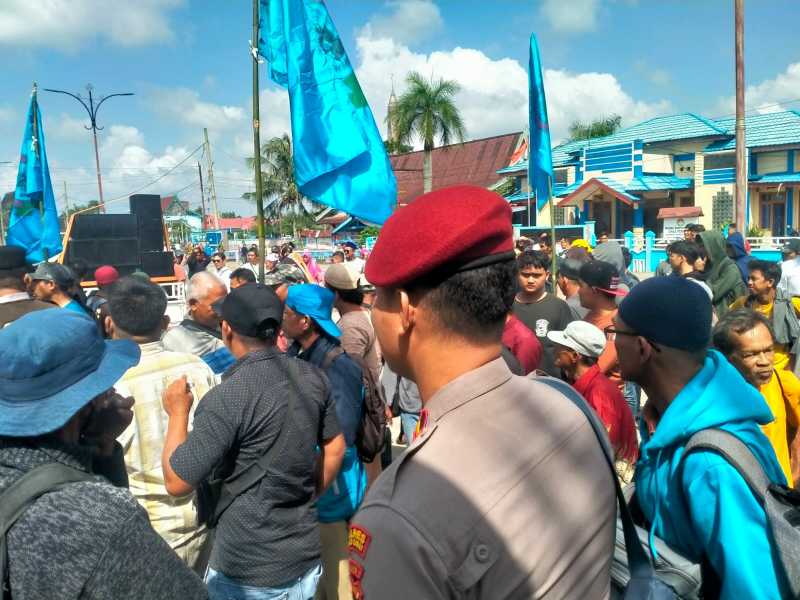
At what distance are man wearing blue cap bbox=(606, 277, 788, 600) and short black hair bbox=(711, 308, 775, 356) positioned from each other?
1.10 metres

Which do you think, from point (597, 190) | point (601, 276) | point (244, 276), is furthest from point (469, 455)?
point (597, 190)

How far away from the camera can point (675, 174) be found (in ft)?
93.0

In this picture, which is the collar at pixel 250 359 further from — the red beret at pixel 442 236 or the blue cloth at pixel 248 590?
→ the red beret at pixel 442 236

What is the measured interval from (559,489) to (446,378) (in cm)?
28

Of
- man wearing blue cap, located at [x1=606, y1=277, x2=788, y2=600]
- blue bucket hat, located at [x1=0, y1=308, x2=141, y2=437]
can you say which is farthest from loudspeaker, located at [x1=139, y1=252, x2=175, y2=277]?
man wearing blue cap, located at [x1=606, y1=277, x2=788, y2=600]

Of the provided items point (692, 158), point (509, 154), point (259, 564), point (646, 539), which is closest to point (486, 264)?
point (646, 539)

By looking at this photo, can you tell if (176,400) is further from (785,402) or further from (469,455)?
(785,402)

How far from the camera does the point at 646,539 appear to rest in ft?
4.82

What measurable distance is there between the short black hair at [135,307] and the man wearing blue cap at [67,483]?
1133 mm

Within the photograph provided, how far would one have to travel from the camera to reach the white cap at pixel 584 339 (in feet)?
11.0

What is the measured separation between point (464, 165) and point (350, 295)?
3650cm

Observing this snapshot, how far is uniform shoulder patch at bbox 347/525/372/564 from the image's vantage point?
0.91 metres

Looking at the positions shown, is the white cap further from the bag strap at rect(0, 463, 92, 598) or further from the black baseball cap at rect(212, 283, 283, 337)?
the bag strap at rect(0, 463, 92, 598)

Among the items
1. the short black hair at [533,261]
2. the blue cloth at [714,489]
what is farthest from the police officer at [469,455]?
the short black hair at [533,261]
